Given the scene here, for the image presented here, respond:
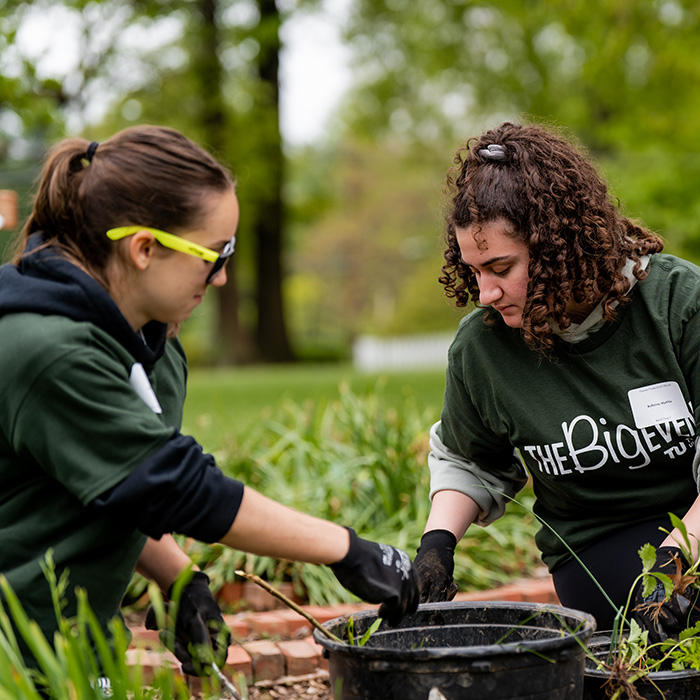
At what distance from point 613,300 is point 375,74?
651 inches

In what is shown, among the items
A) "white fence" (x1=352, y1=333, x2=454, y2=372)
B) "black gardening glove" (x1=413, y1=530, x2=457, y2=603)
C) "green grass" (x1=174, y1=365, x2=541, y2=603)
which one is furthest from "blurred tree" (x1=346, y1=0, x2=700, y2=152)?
"black gardening glove" (x1=413, y1=530, x2=457, y2=603)

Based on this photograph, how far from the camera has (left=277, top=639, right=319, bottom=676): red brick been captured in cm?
260

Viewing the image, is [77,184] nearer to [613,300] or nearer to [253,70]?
[613,300]

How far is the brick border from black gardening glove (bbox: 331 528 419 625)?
88cm

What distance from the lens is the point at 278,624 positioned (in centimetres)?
284

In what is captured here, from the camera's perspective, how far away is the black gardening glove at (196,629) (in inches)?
73.6

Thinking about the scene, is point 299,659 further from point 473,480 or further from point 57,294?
point 57,294

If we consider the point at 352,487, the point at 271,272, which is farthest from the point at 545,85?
the point at 352,487

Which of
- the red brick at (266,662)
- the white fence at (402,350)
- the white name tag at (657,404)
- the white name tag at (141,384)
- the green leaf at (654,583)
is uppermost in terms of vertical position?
the white name tag at (141,384)

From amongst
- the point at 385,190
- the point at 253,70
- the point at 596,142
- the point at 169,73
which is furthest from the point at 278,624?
the point at 385,190

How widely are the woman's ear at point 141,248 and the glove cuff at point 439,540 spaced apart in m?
0.98

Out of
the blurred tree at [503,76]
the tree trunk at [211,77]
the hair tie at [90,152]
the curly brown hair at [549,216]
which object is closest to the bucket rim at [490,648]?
the curly brown hair at [549,216]

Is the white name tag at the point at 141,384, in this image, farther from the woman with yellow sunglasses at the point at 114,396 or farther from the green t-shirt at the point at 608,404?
the green t-shirt at the point at 608,404

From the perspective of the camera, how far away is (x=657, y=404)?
2.20 m
